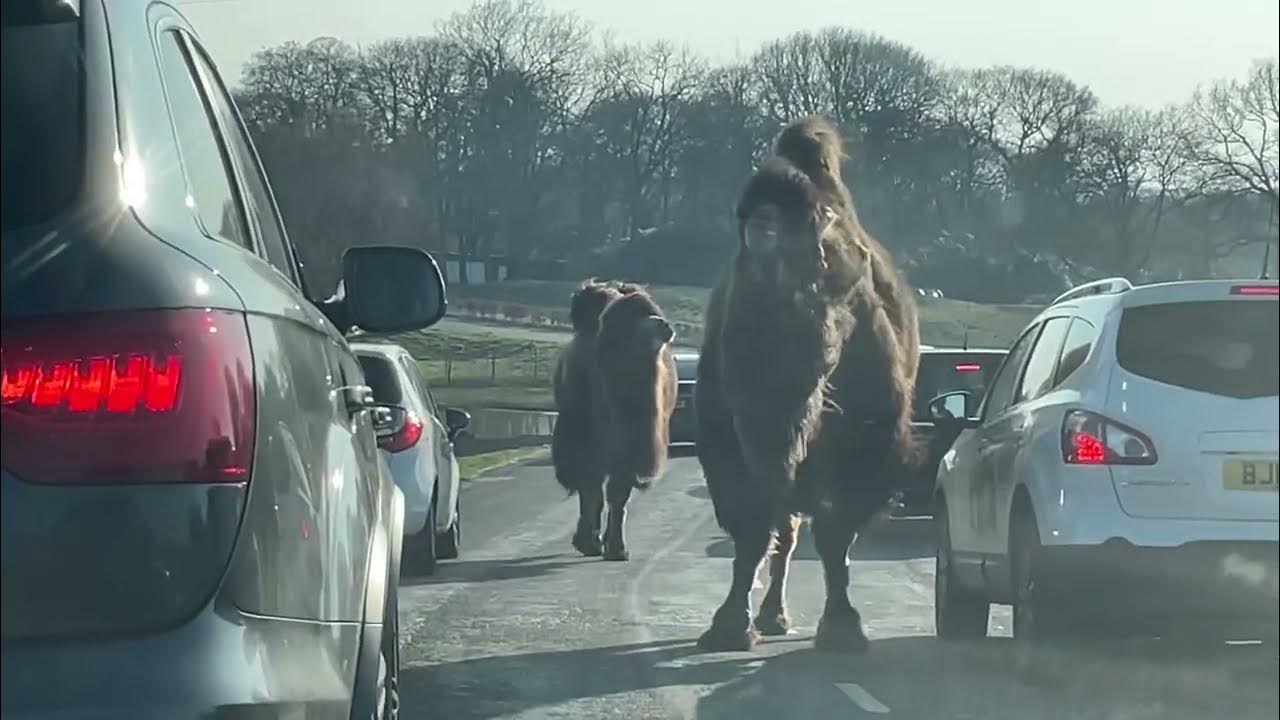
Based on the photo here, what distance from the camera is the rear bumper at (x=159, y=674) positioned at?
9.37 feet

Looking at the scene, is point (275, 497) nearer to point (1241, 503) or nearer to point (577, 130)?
point (1241, 503)

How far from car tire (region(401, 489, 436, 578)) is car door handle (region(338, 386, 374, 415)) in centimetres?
835

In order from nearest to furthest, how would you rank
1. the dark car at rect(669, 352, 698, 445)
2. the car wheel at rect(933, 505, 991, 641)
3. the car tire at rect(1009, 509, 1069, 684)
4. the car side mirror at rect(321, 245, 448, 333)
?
the car tire at rect(1009, 509, 1069, 684), the car side mirror at rect(321, 245, 448, 333), the car wheel at rect(933, 505, 991, 641), the dark car at rect(669, 352, 698, 445)

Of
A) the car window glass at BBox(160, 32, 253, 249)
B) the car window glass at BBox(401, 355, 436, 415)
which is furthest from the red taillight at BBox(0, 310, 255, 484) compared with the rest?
the car window glass at BBox(401, 355, 436, 415)

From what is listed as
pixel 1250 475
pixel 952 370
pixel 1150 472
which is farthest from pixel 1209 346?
pixel 952 370

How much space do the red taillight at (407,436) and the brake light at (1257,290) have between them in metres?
9.22

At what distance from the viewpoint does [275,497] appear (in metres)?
3.19

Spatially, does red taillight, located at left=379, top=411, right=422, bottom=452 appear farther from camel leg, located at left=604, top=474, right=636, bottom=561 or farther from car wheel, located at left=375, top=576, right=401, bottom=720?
car wheel, located at left=375, top=576, right=401, bottom=720

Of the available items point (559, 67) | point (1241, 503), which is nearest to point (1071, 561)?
point (1241, 503)

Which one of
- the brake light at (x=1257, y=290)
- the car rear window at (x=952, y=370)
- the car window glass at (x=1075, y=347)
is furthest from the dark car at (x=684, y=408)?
the brake light at (x=1257, y=290)

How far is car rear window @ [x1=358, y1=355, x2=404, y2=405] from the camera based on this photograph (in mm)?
12977

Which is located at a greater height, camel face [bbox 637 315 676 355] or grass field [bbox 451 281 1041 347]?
grass field [bbox 451 281 1041 347]

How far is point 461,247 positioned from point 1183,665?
14.0 meters

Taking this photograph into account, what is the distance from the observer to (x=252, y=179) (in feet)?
15.7
